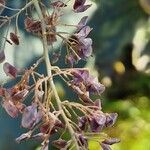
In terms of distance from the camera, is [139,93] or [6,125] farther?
[139,93]

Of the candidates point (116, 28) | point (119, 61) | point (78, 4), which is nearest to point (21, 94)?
point (78, 4)

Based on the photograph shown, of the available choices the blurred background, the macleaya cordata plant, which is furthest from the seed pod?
the blurred background

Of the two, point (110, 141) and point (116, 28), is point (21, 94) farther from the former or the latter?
point (116, 28)

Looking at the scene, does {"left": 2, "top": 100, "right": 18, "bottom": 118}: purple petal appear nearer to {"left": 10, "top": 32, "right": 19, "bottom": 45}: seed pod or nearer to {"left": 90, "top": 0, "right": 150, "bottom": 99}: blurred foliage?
{"left": 10, "top": 32, "right": 19, "bottom": 45}: seed pod

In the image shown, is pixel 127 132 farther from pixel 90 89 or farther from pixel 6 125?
pixel 90 89

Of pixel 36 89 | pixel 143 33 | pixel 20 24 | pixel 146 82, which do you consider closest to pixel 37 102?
pixel 36 89

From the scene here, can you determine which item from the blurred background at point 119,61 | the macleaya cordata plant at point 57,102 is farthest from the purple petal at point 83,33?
the blurred background at point 119,61

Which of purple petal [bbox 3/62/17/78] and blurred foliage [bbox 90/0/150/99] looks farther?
blurred foliage [bbox 90/0/150/99]

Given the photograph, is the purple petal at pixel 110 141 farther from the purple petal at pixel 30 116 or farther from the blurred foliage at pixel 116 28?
the blurred foliage at pixel 116 28
